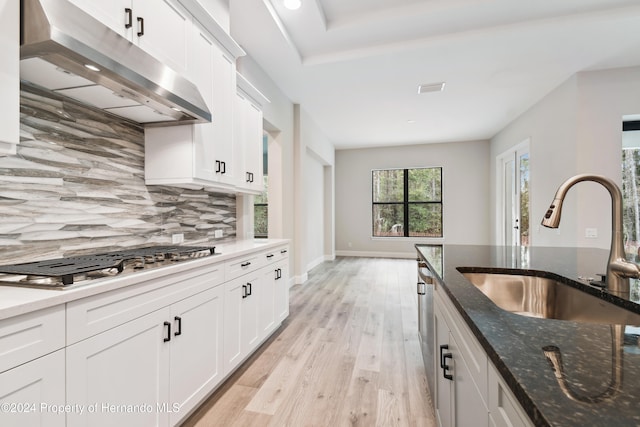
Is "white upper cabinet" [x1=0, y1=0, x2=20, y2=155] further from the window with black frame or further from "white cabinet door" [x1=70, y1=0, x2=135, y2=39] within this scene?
the window with black frame

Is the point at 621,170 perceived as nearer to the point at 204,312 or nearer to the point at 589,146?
the point at 589,146

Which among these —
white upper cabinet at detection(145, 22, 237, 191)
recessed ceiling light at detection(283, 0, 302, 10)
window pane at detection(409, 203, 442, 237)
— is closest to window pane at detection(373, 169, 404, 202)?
window pane at detection(409, 203, 442, 237)

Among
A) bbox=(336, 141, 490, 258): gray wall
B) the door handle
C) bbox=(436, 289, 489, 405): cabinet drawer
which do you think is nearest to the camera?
bbox=(436, 289, 489, 405): cabinet drawer

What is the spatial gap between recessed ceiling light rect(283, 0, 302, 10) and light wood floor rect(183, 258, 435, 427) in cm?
301

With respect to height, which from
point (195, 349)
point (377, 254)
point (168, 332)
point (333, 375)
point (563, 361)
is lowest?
point (333, 375)

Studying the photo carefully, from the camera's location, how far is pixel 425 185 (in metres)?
7.43

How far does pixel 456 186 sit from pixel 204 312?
6880 mm

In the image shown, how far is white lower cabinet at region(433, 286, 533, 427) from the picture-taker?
62 centimetres

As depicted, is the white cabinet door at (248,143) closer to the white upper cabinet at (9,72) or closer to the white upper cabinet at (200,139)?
the white upper cabinet at (200,139)

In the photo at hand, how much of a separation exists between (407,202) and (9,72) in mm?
7312

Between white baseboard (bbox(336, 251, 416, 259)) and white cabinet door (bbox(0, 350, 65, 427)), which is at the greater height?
white cabinet door (bbox(0, 350, 65, 427))

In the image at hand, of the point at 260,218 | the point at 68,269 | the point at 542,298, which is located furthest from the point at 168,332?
the point at 260,218

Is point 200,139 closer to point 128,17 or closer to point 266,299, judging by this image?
point 128,17

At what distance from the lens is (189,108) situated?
68.9 inches
